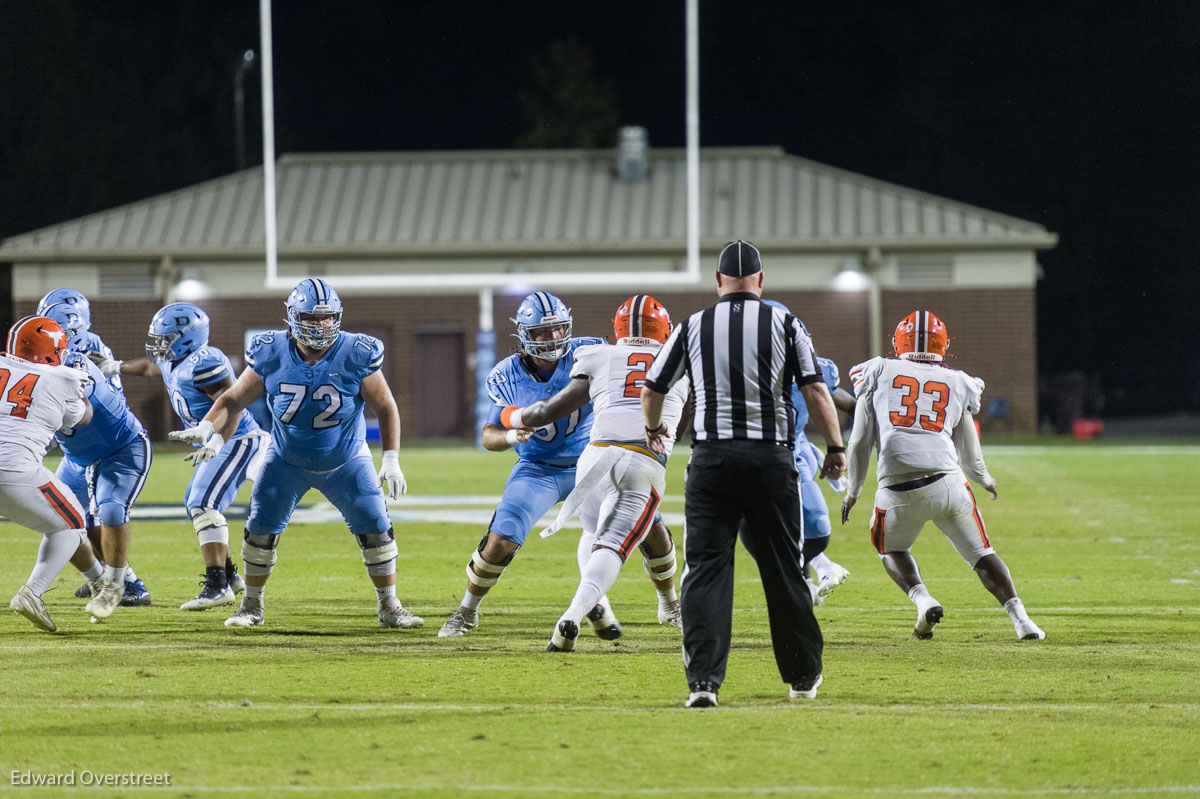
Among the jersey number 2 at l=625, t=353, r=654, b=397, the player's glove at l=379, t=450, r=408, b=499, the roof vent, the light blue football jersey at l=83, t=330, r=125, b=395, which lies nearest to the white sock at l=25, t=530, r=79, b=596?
the player's glove at l=379, t=450, r=408, b=499

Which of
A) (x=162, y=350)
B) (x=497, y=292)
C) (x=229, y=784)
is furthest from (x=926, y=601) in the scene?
(x=497, y=292)

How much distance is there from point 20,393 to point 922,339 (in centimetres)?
425

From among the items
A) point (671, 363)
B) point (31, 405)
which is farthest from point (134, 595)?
point (671, 363)

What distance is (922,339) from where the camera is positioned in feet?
22.6

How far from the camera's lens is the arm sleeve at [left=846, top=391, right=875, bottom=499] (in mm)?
6844

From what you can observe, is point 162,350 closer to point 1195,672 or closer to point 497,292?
point 1195,672

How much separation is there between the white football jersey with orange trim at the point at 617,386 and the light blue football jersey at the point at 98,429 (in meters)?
2.81

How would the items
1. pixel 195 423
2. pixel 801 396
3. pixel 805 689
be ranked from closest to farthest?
pixel 805 689
pixel 801 396
pixel 195 423

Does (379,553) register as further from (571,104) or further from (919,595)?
(571,104)

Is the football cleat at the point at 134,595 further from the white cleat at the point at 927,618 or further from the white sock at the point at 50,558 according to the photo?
the white cleat at the point at 927,618

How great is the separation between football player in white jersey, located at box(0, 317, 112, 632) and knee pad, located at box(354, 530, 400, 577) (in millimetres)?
1345

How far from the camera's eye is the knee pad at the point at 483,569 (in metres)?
6.71

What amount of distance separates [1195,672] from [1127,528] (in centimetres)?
621

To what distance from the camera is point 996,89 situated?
4172 centimetres
